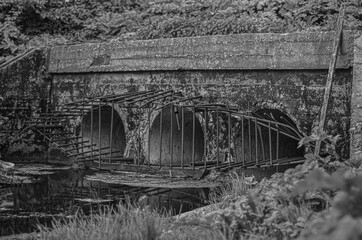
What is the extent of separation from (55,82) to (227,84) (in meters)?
4.24

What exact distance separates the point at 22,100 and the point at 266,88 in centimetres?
537

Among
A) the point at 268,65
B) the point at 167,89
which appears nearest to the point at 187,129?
the point at 167,89

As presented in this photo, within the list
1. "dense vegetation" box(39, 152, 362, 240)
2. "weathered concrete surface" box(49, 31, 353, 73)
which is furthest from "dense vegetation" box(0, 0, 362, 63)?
"dense vegetation" box(39, 152, 362, 240)

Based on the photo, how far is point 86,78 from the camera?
41.0 ft

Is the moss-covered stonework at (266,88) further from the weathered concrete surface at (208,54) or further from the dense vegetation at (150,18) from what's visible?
the dense vegetation at (150,18)

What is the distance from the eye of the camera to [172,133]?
10906mm

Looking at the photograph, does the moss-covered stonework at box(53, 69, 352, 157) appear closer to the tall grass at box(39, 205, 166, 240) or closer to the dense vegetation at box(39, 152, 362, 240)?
the dense vegetation at box(39, 152, 362, 240)

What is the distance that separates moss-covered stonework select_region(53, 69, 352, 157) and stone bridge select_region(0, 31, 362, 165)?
1cm

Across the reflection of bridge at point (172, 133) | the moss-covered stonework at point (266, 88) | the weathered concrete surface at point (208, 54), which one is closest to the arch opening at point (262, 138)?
the reflection of bridge at point (172, 133)

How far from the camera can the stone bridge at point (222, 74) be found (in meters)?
9.18

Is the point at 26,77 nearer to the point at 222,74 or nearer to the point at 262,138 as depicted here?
the point at 222,74

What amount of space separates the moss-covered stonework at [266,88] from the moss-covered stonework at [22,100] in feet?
5.78

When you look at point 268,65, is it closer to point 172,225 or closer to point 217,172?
point 217,172

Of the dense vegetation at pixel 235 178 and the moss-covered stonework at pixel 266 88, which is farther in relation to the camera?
the moss-covered stonework at pixel 266 88
